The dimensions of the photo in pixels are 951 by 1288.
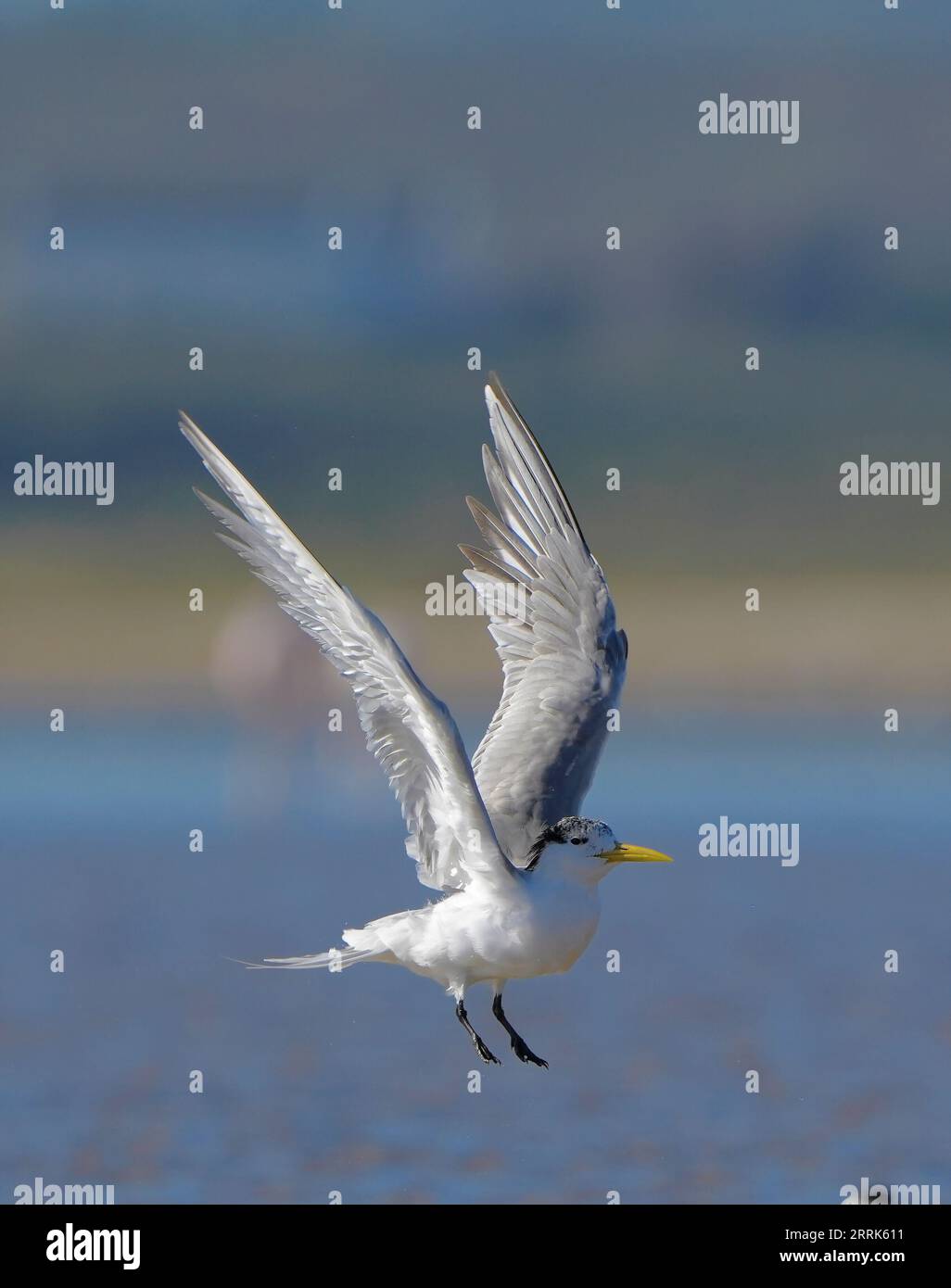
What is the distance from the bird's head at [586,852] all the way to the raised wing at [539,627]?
3.55 feet

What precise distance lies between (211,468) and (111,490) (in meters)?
57.0

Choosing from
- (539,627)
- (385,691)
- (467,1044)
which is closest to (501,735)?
(539,627)

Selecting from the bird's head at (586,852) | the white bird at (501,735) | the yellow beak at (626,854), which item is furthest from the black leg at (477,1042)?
the yellow beak at (626,854)

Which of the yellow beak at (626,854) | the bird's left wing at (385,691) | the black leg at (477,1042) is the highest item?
the bird's left wing at (385,691)

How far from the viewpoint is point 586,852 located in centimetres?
1271

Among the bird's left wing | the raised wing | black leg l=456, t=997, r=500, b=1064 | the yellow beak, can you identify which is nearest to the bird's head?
the yellow beak

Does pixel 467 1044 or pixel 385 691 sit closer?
pixel 385 691

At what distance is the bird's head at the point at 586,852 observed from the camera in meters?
12.7

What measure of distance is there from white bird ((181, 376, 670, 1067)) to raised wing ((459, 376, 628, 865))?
11mm

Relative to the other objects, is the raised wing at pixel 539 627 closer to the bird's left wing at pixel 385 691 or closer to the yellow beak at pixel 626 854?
the yellow beak at pixel 626 854

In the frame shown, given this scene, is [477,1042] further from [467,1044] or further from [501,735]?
[467,1044]

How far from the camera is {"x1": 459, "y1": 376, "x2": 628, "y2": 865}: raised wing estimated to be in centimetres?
1403

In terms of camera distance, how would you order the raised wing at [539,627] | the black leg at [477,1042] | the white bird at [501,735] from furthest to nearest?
1. the raised wing at [539,627]
2. the black leg at [477,1042]
3. the white bird at [501,735]

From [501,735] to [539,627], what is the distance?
87 centimetres
